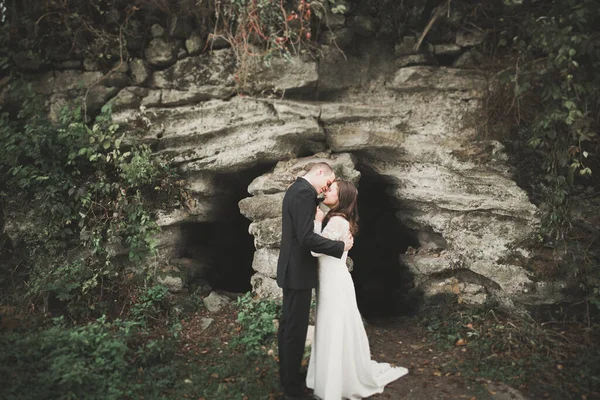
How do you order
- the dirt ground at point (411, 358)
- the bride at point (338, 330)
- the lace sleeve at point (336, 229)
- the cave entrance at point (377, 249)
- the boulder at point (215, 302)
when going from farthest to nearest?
the cave entrance at point (377, 249) < the boulder at point (215, 302) < the dirt ground at point (411, 358) < the lace sleeve at point (336, 229) < the bride at point (338, 330)

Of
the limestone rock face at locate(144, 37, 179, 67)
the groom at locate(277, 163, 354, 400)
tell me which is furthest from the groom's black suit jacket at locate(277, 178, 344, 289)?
the limestone rock face at locate(144, 37, 179, 67)

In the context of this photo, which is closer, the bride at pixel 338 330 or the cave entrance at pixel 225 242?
the bride at pixel 338 330

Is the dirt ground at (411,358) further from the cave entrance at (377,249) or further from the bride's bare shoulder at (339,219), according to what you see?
the bride's bare shoulder at (339,219)

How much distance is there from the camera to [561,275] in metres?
5.69

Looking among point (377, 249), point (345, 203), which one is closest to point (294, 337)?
point (345, 203)

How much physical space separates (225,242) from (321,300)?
3852mm

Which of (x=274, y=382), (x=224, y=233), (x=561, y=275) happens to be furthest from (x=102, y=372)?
(x=561, y=275)

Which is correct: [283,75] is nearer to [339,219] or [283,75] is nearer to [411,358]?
[339,219]

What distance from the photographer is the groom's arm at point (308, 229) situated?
4.19 m

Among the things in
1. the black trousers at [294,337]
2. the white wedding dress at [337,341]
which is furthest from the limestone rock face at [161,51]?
the black trousers at [294,337]

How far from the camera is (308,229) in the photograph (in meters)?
4.21

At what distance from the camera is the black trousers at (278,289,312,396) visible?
4324 mm

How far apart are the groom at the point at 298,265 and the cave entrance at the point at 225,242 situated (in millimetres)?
2403

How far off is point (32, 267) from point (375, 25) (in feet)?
19.5
